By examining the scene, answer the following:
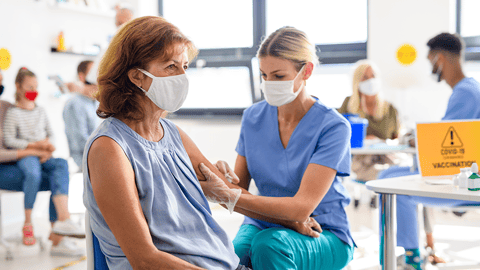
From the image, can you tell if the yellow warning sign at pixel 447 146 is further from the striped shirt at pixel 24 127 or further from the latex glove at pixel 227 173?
the striped shirt at pixel 24 127

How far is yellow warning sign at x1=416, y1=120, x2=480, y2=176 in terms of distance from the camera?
165 cm

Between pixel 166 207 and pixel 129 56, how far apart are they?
38 cm

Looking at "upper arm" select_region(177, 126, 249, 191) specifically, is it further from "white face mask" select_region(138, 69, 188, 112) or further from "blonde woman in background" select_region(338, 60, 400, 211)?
"blonde woman in background" select_region(338, 60, 400, 211)

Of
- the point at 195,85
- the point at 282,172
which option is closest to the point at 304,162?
the point at 282,172

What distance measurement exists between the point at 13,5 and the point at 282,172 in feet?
10.3

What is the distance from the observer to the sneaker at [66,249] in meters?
2.94

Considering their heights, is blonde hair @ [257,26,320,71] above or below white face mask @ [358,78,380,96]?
A: above

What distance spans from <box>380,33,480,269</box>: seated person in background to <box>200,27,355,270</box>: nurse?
683 millimetres

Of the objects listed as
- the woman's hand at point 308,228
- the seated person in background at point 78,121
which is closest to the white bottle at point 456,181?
the woman's hand at point 308,228

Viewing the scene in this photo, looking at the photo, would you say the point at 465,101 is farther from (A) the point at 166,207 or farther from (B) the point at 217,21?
(B) the point at 217,21

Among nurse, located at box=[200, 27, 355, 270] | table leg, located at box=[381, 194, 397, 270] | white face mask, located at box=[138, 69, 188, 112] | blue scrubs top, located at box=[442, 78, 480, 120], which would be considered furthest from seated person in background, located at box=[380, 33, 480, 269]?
white face mask, located at box=[138, 69, 188, 112]

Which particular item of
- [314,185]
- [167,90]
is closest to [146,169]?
[167,90]

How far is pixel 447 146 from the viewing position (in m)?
1.66

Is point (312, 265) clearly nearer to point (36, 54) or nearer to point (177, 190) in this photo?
point (177, 190)
